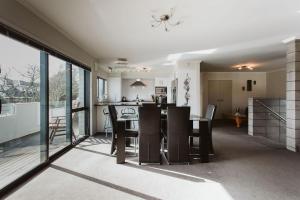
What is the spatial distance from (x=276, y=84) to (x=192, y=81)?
5.34m

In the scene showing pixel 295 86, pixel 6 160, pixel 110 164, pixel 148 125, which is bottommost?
pixel 110 164

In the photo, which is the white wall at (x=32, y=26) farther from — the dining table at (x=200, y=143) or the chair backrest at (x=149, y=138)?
the chair backrest at (x=149, y=138)

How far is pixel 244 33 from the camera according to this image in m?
4.52

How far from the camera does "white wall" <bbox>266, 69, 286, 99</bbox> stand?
10156 millimetres

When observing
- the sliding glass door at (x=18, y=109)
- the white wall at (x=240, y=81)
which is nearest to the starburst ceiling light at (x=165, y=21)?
the sliding glass door at (x=18, y=109)

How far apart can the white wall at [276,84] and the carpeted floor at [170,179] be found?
6438mm

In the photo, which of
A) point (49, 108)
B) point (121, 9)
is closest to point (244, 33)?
point (121, 9)

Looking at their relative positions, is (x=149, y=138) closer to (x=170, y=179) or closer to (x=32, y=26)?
(x=170, y=179)

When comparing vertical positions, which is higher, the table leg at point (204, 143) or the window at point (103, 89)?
the window at point (103, 89)

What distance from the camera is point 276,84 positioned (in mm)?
10602

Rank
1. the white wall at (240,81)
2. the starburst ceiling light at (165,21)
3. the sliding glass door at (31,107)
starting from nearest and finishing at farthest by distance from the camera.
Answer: the sliding glass door at (31,107)
the starburst ceiling light at (165,21)
the white wall at (240,81)

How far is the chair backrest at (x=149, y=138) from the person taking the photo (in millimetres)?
4008

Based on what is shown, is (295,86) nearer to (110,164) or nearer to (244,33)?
(244,33)

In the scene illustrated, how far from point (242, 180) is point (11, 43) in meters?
3.79
